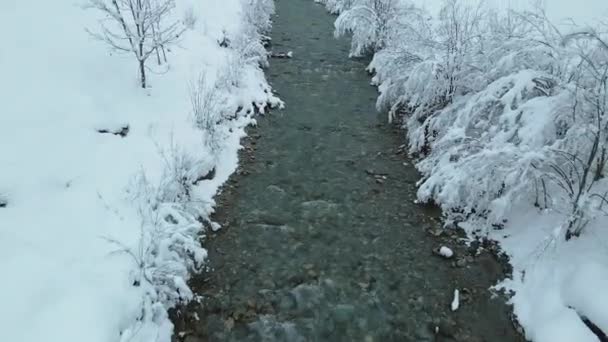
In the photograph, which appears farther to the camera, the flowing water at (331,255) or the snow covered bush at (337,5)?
the snow covered bush at (337,5)

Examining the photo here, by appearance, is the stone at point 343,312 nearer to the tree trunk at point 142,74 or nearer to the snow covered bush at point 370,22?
the tree trunk at point 142,74

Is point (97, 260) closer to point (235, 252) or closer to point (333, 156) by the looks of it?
point (235, 252)

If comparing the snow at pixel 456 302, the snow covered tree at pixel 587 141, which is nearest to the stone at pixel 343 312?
the snow at pixel 456 302

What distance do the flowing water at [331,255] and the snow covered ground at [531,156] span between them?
1.32ft

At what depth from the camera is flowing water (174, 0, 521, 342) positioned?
15.1ft

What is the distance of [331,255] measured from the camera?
18.0 feet

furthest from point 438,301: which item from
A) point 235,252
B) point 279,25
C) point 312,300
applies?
point 279,25

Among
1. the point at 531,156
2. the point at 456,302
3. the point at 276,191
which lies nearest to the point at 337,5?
the point at 276,191

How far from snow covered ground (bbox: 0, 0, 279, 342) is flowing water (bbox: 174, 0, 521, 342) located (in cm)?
41

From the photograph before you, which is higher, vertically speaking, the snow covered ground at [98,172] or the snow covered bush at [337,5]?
the snow covered bush at [337,5]

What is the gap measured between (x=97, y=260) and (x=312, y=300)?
2108mm

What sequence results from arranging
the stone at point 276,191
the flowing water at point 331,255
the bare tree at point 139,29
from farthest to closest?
the bare tree at point 139,29 < the stone at point 276,191 < the flowing water at point 331,255

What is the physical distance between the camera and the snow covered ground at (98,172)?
13.1ft

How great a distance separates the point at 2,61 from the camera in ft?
20.7
